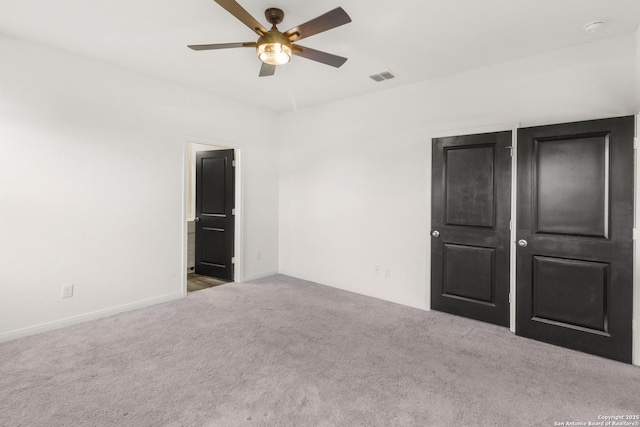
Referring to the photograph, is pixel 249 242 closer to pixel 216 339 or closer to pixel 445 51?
pixel 216 339

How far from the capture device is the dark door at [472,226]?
3.41 m

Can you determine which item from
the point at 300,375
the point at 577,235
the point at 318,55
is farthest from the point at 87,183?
the point at 577,235

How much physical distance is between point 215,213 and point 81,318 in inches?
87.2

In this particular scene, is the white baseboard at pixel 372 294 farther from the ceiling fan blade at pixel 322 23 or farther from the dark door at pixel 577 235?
the ceiling fan blade at pixel 322 23

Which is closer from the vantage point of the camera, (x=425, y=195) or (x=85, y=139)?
(x=85, y=139)

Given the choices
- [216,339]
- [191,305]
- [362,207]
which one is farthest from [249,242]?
[216,339]

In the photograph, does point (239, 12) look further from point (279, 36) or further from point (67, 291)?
point (67, 291)

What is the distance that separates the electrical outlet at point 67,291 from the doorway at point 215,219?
1485mm

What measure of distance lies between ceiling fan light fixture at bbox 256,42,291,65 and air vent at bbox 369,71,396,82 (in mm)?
1594

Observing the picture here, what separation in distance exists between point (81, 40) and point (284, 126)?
2936 mm

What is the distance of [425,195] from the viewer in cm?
395

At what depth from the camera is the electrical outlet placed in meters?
3.37

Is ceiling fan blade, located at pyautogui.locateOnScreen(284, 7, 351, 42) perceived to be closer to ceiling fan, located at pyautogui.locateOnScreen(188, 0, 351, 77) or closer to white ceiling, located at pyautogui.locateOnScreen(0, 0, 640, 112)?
ceiling fan, located at pyautogui.locateOnScreen(188, 0, 351, 77)

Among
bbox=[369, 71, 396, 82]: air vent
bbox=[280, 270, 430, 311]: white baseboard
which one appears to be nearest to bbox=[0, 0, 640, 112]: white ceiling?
bbox=[369, 71, 396, 82]: air vent
